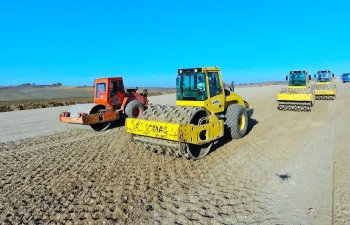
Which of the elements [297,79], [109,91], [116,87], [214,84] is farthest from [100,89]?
[297,79]

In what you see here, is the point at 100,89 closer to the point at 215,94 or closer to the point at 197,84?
the point at 197,84

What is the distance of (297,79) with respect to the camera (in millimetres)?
18062

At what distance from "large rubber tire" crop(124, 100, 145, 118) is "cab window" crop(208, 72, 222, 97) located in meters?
4.81

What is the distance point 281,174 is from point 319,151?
2227 mm

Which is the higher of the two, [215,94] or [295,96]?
[215,94]

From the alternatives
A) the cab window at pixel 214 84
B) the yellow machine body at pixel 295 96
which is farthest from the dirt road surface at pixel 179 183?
the yellow machine body at pixel 295 96

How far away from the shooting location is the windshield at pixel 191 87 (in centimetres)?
A: 831

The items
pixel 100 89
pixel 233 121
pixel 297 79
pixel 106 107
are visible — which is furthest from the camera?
pixel 297 79

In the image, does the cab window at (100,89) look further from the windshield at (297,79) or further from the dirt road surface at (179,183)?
the windshield at (297,79)

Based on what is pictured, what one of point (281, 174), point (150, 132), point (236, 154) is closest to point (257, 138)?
point (236, 154)

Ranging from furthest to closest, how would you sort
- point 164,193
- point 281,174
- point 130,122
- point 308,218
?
1. point 130,122
2. point 281,174
3. point 164,193
4. point 308,218

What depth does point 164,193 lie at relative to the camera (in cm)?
534

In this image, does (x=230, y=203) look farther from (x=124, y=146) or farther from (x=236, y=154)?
(x=124, y=146)

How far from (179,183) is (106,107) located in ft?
23.0
